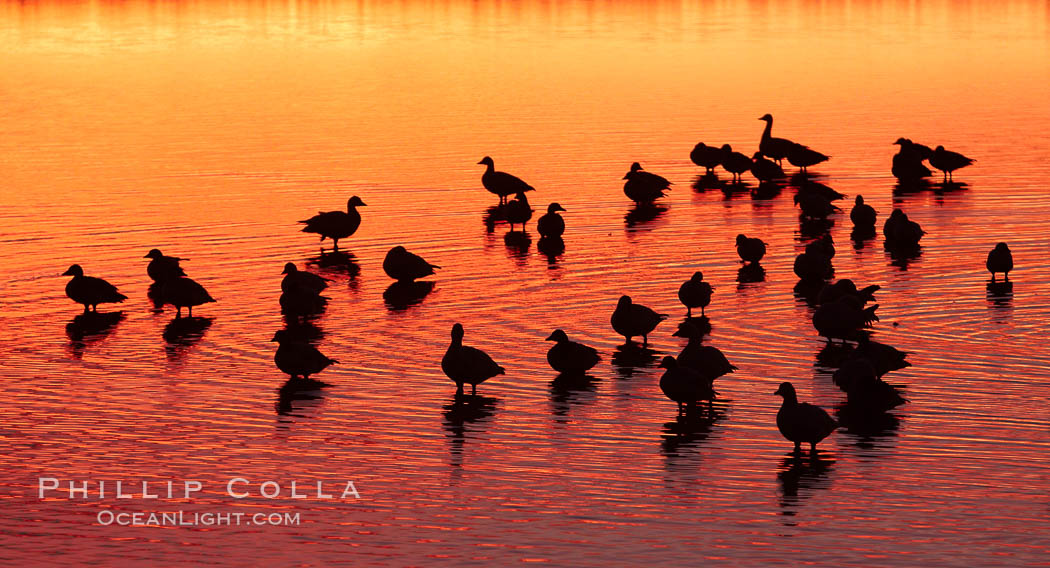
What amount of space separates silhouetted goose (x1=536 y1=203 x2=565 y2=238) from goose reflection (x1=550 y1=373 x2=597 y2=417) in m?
12.7

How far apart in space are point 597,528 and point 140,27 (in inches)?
4576

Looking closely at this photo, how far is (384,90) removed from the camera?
75250mm

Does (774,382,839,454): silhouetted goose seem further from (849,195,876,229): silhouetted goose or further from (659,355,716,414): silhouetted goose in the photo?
(849,195,876,229): silhouetted goose

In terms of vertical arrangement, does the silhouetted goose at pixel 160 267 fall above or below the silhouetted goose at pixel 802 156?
below

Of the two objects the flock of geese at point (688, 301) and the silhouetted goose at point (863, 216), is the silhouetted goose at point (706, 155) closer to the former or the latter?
the flock of geese at point (688, 301)

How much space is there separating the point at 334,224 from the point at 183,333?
28.9ft

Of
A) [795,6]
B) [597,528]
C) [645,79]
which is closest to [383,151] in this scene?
[645,79]

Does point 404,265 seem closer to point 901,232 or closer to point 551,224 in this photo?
point 551,224

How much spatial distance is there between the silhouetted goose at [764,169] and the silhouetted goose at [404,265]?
1652 cm

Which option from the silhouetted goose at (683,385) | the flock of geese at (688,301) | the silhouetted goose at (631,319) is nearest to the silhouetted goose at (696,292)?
the flock of geese at (688,301)

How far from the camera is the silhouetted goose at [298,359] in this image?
25.4 m

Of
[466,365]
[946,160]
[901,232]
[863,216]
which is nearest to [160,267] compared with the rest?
[466,365]

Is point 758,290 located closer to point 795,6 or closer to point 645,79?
point 645,79

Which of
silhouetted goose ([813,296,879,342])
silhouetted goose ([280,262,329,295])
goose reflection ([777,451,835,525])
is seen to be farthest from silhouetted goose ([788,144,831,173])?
goose reflection ([777,451,835,525])
